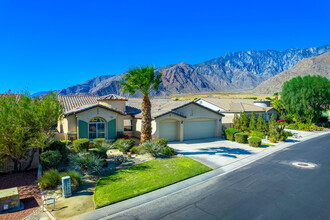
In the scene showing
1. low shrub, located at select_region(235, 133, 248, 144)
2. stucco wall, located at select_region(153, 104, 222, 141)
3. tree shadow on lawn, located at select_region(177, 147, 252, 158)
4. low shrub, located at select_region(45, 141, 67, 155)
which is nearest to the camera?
low shrub, located at select_region(45, 141, 67, 155)

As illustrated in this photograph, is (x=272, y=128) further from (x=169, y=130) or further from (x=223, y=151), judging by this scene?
(x=169, y=130)

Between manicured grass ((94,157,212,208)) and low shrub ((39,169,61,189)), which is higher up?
low shrub ((39,169,61,189))

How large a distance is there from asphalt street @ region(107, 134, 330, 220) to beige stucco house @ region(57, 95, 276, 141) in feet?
34.3

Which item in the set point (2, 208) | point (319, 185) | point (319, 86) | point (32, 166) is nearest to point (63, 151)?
point (32, 166)

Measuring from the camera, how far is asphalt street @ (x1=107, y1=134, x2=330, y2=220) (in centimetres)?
794

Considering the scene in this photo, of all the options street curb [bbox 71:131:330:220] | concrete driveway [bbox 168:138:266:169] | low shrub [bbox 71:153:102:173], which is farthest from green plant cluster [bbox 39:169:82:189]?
concrete driveway [bbox 168:138:266:169]

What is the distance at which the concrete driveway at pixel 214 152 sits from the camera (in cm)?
1519

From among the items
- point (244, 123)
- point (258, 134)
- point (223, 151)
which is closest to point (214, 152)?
point (223, 151)

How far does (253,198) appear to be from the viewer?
9.23 m

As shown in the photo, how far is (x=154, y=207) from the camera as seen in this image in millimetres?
8594

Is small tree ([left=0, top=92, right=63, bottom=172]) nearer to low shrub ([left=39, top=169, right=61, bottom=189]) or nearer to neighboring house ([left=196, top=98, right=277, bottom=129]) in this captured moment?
low shrub ([left=39, top=169, right=61, bottom=189])

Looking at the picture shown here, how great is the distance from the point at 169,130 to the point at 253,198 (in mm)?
14029

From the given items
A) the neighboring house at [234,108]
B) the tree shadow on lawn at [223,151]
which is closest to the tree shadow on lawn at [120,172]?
the tree shadow on lawn at [223,151]

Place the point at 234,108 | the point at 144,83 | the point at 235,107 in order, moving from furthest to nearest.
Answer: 1. the point at 235,107
2. the point at 234,108
3. the point at 144,83
